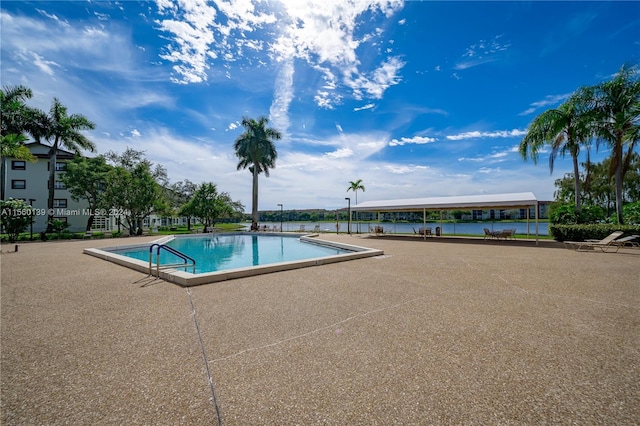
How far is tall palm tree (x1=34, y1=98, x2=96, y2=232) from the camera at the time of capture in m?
20.7

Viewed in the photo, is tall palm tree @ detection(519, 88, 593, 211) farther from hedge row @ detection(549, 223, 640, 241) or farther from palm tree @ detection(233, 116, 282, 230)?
palm tree @ detection(233, 116, 282, 230)

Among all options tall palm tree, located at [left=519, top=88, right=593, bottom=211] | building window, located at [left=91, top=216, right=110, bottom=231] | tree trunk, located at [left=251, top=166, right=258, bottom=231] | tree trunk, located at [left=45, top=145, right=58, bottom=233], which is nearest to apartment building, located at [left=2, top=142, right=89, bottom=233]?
building window, located at [left=91, top=216, right=110, bottom=231]

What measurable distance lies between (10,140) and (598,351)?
72.5 feet

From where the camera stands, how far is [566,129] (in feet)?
50.2

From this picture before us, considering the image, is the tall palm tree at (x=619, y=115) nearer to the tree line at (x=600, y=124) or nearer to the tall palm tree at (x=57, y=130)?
the tree line at (x=600, y=124)

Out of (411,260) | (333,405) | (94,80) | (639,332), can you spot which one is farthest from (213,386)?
(94,80)

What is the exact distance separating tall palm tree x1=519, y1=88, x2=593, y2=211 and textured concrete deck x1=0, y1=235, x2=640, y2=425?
515 inches

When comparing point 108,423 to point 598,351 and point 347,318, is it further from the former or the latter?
point 598,351

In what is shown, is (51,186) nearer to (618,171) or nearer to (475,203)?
(475,203)

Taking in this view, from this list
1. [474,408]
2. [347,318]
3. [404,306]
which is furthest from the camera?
[404,306]

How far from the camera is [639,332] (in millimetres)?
3482

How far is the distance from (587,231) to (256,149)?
25796 millimetres

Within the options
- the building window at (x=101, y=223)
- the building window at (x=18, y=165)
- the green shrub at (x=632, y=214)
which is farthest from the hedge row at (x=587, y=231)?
the building window at (x=18, y=165)

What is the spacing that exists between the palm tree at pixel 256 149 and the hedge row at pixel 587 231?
2360 cm
